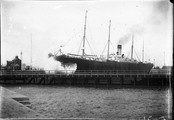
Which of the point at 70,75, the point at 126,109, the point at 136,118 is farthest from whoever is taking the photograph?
the point at 70,75

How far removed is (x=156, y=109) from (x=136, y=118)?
176 inches

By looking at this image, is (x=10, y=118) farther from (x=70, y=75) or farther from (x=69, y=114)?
(x=70, y=75)

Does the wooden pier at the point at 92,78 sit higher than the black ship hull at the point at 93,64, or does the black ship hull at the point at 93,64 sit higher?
the black ship hull at the point at 93,64

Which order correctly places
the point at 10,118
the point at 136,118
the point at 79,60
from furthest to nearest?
1. the point at 79,60
2. the point at 136,118
3. the point at 10,118

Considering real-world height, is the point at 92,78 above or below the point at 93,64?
below

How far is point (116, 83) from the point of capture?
151ft

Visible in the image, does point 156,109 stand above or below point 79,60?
below

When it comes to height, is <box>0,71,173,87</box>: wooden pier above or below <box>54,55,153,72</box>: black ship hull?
below

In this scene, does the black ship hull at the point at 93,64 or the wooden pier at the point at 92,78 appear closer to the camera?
the wooden pier at the point at 92,78

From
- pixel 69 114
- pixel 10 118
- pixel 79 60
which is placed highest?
pixel 79 60

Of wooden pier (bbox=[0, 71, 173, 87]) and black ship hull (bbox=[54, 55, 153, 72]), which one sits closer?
wooden pier (bbox=[0, 71, 173, 87])

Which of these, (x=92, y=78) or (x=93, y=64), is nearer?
(x=92, y=78)

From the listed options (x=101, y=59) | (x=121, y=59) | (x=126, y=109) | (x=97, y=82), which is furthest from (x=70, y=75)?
(x=126, y=109)

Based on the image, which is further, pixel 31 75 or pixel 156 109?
pixel 31 75
